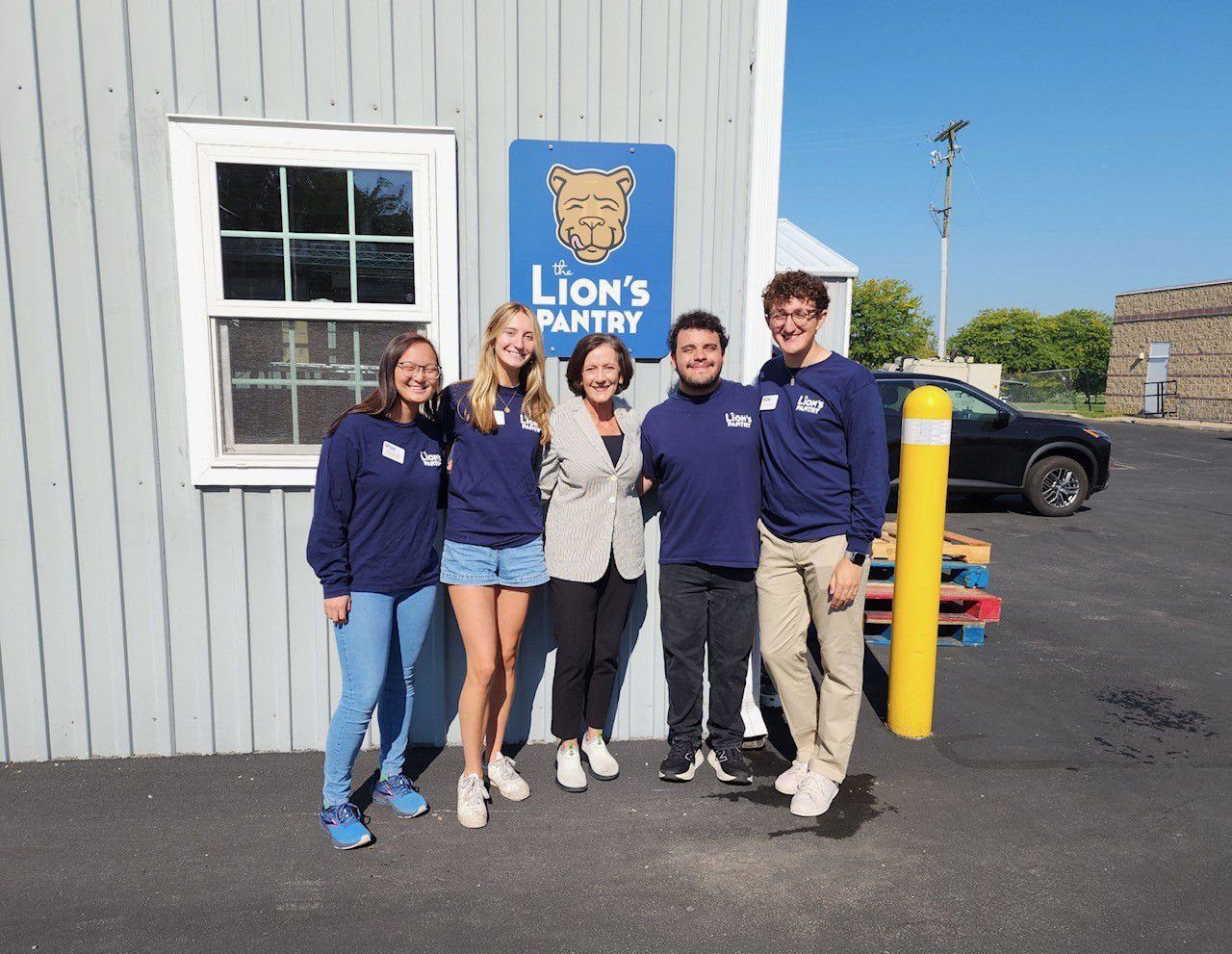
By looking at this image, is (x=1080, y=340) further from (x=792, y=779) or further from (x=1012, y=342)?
(x=792, y=779)

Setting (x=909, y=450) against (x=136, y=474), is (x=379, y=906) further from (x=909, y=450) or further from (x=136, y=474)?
(x=909, y=450)

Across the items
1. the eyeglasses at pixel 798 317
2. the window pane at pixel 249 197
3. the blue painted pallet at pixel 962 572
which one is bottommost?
the blue painted pallet at pixel 962 572

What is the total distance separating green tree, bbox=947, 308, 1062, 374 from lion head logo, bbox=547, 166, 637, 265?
62.5 m

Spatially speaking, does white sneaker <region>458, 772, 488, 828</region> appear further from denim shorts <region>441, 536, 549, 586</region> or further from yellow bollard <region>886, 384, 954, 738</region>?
yellow bollard <region>886, 384, 954, 738</region>

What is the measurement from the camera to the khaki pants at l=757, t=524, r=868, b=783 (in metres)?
3.29

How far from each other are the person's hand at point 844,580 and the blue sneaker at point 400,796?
1.89 meters

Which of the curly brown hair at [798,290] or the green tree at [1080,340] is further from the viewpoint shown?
the green tree at [1080,340]

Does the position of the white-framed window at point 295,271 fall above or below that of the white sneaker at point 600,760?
above

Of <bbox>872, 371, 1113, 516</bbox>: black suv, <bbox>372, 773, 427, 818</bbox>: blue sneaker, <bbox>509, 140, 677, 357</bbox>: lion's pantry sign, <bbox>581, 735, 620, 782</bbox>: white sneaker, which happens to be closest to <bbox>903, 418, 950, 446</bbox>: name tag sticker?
<bbox>509, 140, 677, 357</bbox>: lion's pantry sign

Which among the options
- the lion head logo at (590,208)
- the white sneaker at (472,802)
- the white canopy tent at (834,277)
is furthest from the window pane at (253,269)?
the white canopy tent at (834,277)

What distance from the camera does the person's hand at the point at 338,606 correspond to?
283 centimetres

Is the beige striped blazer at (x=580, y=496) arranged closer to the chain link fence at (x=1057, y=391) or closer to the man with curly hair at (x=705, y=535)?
the man with curly hair at (x=705, y=535)

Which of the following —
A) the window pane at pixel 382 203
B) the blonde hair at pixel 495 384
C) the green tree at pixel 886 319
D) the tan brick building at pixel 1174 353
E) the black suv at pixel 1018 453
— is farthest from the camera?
the green tree at pixel 886 319

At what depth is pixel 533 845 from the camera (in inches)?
117
